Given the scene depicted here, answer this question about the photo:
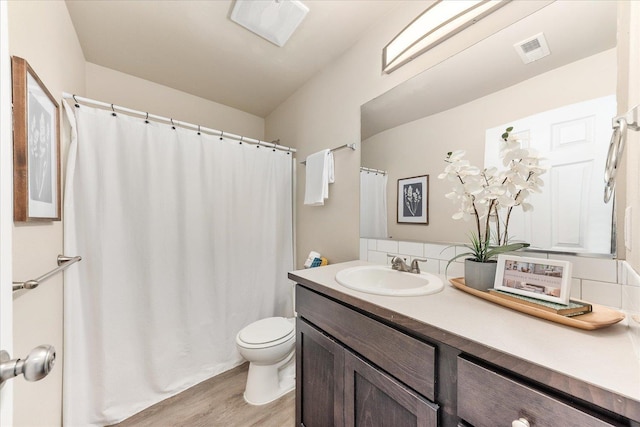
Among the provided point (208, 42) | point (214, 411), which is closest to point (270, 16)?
point (208, 42)

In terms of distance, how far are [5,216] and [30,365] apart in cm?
25

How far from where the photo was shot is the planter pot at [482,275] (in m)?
0.81

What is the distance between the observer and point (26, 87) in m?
0.77

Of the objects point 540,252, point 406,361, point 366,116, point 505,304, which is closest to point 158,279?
point 406,361

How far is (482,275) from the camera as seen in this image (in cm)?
82

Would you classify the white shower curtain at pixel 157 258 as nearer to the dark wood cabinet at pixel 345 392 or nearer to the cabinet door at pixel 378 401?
the dark wood cabinet at pixel 345 392

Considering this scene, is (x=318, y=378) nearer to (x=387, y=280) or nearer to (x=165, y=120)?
(x=387, y=280)

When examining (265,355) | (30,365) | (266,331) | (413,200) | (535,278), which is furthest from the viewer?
(266,331)

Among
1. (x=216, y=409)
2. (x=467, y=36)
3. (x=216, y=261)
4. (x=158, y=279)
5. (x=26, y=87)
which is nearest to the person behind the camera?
(x=26, y=87)

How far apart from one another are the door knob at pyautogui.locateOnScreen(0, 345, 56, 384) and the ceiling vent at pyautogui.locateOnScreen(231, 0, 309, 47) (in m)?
1.60

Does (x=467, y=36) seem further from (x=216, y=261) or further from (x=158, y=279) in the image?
(x=158, y=279)

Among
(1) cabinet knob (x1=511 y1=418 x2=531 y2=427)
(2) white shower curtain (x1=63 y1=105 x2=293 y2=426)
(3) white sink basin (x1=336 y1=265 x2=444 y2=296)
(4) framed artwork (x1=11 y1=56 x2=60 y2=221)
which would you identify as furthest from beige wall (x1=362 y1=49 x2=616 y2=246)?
(4) framed artwork (x1=11 y1=56 x2=60 y2=221)

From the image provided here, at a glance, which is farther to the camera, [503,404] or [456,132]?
[456,132]

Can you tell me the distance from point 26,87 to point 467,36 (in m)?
1.72
